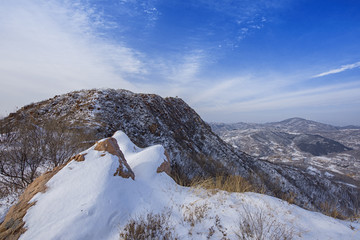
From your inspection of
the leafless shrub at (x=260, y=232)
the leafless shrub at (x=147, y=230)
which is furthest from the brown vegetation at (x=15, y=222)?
the leafless shrub at (x=260, y=232)

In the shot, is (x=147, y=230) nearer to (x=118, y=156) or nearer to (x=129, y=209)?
(x=129, y=209)

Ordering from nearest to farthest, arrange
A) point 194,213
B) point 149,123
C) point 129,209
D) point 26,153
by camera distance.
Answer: point 129,209
point 194,213
point 26,153
point 149,123

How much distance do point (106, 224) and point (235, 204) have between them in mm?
3049

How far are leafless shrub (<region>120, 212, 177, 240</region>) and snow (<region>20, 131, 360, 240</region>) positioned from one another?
0.57 ft

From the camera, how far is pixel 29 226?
8.59 ft

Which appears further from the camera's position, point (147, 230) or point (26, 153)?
point (26, 153)

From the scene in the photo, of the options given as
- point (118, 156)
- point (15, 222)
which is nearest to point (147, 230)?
Result: point (118, 156)

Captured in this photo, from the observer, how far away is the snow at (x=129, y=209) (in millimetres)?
2695

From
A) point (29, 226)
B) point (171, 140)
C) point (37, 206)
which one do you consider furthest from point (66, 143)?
point (171, 140)

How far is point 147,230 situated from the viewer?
8.93 ft

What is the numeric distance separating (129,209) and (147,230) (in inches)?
30.0

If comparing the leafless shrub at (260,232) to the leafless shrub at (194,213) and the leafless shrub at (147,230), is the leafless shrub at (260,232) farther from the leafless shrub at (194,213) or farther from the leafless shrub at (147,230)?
the leafless shrub at (147,230)

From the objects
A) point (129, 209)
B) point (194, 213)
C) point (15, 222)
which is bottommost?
point (194, 213)

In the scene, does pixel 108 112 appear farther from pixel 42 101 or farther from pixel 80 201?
pixel 80 201
